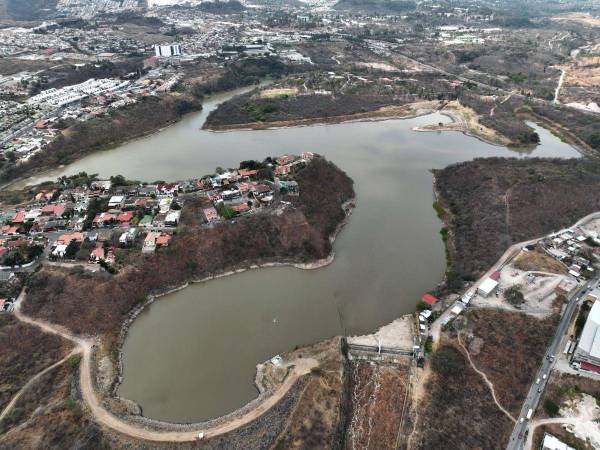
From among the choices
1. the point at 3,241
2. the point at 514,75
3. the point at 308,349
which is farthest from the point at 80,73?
the point at 514,75

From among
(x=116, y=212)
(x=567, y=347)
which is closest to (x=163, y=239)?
(x=116, y=212)

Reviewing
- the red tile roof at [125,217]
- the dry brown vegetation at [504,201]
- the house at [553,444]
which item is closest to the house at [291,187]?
the red tile roof at [125,217]

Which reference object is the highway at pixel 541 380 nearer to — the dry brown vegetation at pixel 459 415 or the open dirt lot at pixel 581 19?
the dry brown vegetation at pixel 459 415

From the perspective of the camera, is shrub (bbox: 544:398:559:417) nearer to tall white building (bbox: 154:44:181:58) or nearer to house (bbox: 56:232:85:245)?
house (bbox: 56:232:85:245)

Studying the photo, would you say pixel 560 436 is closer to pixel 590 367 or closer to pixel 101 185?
pixel 590 367

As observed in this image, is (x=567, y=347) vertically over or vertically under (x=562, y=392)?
over

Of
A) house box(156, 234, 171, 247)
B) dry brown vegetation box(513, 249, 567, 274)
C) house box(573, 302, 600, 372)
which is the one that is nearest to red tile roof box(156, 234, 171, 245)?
house box(156, 234, 171, 247)

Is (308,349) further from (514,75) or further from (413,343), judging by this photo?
(514,75)
